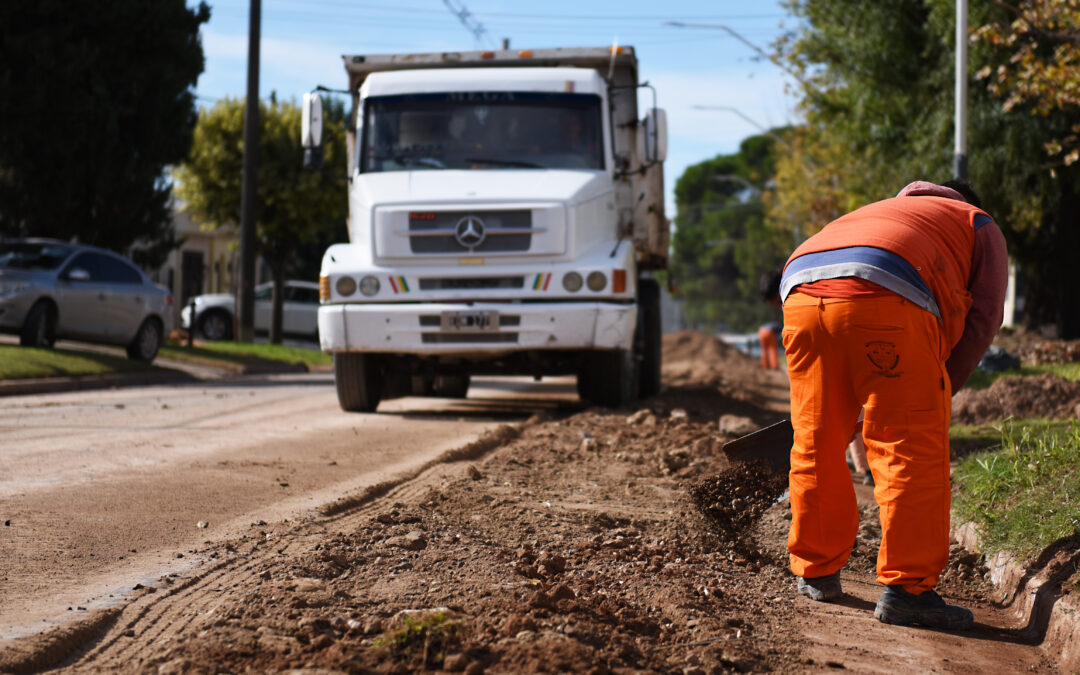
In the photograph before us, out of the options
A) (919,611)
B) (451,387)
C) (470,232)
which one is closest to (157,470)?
(470,232)

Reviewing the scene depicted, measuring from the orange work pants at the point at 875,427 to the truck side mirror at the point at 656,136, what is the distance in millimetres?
6911

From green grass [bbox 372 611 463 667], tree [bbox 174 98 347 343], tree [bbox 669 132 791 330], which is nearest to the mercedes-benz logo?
green grass [bbox 372 611 463 667]

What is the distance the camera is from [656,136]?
11.3 meters

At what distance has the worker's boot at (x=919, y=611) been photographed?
412 cm

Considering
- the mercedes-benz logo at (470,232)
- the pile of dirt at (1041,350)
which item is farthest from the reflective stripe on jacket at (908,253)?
the pile of dirt at (1041,350)

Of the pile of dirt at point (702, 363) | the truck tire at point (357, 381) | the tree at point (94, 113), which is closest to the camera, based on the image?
the truck tire at point (357, 381)

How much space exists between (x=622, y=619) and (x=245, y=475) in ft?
11.6

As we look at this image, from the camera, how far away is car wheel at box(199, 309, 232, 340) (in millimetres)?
30375

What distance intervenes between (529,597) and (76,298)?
14.7 metres

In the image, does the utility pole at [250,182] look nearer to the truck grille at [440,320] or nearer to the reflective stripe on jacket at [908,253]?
the truck grille at [440,320]

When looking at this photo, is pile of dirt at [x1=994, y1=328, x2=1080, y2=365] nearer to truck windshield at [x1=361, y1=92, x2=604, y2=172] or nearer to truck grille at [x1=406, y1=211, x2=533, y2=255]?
truck windshield at [x1=361, y1=92, x2=604, y2=172]

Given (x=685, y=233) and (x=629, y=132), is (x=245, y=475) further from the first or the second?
(x=685, y=233)

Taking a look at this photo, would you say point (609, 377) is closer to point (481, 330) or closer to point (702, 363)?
point (481, 330)

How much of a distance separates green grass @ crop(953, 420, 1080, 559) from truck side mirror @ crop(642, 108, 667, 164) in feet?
16.3
